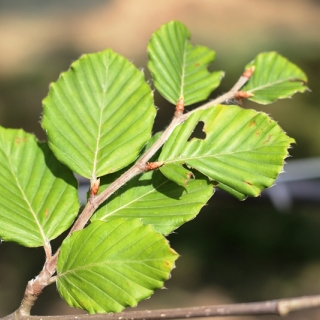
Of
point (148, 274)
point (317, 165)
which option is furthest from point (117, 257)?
point (317, 165)

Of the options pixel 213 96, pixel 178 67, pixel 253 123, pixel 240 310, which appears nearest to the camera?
pixel 240 310

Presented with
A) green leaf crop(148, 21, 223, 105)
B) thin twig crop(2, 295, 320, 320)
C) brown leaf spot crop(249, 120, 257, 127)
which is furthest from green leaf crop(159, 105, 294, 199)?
thin twig crop(2, 295, 320, 320)

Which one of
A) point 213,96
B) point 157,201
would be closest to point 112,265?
point 157,201

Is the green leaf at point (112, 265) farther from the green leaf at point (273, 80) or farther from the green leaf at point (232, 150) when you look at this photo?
the green leaf at point (273, 80)

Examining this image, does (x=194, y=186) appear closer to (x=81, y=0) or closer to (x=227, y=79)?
(x=227, y=79)

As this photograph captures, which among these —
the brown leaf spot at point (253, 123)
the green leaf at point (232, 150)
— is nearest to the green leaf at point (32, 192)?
the green leaf at point (232, 150)

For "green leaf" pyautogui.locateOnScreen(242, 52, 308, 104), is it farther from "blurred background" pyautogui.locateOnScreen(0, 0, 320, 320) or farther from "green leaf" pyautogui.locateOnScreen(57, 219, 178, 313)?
"blurred background" pyautogui.locateOnScreen(0, 0, 320, 320)

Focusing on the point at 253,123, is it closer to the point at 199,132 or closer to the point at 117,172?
the point at 199,132

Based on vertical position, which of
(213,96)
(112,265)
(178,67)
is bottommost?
(213,96)
